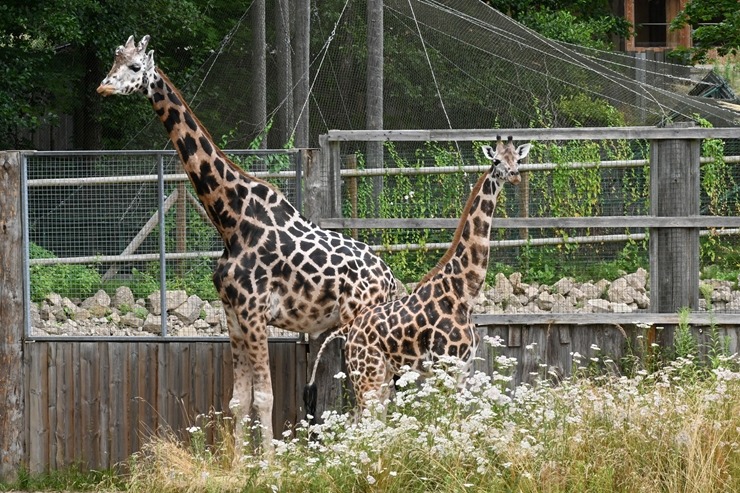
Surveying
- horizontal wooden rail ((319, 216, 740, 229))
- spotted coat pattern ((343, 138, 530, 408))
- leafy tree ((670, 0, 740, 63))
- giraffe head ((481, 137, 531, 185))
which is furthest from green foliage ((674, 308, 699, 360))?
A: leafy tree ((670, 0, 740, 63))

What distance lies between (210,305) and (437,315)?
2.10 metres

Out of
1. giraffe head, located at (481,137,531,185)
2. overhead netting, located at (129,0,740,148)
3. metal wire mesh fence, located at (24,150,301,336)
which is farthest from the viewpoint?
overhead netting, located at (129,0,740,148)

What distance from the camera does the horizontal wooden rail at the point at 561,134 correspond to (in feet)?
25.1

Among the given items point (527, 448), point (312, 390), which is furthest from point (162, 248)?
point (527, 448)

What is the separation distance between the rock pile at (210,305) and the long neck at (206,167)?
3.36 ft

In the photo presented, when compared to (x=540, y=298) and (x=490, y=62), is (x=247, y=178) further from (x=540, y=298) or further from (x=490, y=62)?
(x=490, y=62)

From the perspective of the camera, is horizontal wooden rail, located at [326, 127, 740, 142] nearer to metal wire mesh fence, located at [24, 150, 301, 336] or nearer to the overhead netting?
metal wire mesh fence, located at [24, 150, 301, 336]

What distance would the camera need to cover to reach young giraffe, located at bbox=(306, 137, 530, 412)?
702 cm

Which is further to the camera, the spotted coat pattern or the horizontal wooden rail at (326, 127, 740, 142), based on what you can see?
the horizontal wooden rail at (326, 127, 740, 142)

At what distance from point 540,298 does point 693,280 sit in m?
1.01

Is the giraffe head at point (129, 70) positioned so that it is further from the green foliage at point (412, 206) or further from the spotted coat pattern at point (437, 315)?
the green foliage at point (412, 206)

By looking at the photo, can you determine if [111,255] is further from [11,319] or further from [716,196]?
[716,196]

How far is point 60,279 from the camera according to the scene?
8250 mm

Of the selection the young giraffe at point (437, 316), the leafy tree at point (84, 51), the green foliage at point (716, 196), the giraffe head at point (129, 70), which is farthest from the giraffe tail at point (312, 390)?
the leafy tree at point (84, 51)
